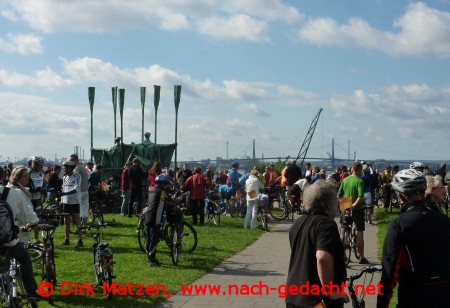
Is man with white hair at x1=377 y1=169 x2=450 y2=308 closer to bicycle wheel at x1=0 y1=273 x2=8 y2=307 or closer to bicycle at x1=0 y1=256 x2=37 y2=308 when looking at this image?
bicycle at x1=0 y1=256 x2=37 y2=308

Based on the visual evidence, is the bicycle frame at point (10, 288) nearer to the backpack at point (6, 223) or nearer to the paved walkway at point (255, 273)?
the backpack at point (6, 223)

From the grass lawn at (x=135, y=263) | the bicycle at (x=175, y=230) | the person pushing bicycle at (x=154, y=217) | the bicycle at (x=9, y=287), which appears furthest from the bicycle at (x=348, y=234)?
the bicycle at (x=9, y=287)

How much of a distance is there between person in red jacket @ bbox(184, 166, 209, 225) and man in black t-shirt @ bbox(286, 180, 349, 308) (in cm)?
1485

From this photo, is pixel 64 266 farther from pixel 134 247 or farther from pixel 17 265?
pixel 17 265

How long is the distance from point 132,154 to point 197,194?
6271 mm

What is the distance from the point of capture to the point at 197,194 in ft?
63.5

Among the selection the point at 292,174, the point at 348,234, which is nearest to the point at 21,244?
the point at 348,234

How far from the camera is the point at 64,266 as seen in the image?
1122 centimetres

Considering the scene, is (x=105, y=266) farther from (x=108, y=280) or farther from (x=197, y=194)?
(x=197, y=194)

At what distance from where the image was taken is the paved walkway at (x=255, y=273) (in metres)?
8.50

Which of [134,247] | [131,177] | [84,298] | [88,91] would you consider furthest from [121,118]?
[84,298]

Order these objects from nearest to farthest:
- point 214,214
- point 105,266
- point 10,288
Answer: point 10,288 < point 105,266 < point 214,214

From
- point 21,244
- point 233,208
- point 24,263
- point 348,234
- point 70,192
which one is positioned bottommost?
point 233,208

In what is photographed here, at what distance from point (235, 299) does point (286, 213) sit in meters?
13.6
